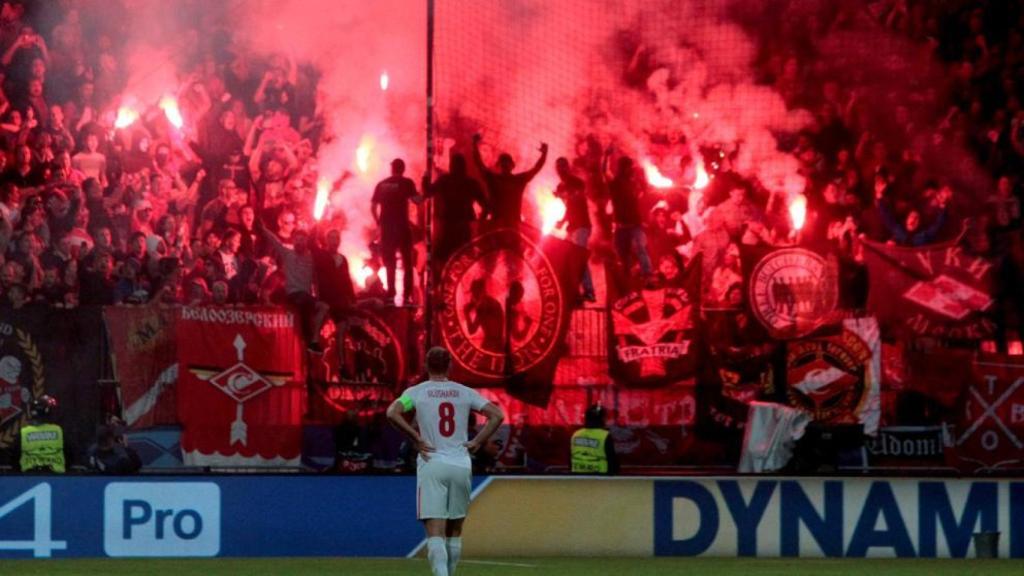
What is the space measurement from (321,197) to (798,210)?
625 cm

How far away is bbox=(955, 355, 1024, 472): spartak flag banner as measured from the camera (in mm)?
22234

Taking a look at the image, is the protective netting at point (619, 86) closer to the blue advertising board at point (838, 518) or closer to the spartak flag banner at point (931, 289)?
the spartak flag banner at point (931, 289)

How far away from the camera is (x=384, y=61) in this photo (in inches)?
978

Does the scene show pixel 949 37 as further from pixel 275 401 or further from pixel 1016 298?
pixel 275 401

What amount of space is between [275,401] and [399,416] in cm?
1068

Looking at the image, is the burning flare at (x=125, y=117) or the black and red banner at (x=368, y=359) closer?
the black and red banner at (x=368, y=359)

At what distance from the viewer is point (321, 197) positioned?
2411cm

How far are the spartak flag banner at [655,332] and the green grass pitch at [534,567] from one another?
7.32m

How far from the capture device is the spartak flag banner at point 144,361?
21.3 metres

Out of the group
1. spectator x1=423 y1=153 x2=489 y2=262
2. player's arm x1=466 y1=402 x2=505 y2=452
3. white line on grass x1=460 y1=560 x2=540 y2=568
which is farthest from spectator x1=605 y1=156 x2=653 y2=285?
player's arm x1=466 y1=402 x2=505 y2=452

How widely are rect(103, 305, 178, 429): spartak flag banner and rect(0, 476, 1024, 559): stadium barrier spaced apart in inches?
213

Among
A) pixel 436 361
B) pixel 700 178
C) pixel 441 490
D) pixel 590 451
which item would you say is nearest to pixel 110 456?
pixel 590 451

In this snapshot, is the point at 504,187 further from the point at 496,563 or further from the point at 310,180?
the point at 496,563

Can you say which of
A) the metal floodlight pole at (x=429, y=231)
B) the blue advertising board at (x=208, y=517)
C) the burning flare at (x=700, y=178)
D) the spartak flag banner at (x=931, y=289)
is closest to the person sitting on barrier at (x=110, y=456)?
the blue advertising board at (x=208, y=517)
